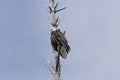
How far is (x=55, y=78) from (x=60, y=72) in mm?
345

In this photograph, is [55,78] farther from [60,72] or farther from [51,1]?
[51,1]

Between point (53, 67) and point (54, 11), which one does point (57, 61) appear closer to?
point (53, 67)

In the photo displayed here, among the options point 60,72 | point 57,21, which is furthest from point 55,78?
point 57,21

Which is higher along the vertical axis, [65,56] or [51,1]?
[51,1]

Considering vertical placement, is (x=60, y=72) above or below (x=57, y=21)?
below

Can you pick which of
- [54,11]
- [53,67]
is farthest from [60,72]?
[54,11]

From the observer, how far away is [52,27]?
26219 millimetres

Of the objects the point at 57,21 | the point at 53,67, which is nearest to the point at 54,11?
the point at 57,21

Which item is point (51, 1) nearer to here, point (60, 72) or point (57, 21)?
point (57, 21)

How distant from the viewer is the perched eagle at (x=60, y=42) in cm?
2608

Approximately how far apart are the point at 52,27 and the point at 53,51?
2.72 ft

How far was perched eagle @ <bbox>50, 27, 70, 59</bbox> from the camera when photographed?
26.1m

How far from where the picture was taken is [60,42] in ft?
85.8

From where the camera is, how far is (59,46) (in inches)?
1030
